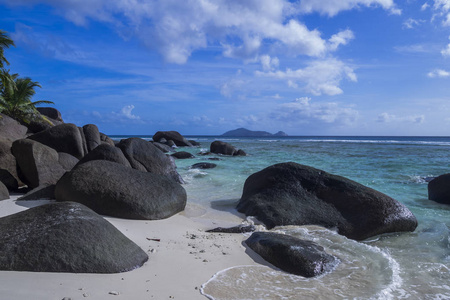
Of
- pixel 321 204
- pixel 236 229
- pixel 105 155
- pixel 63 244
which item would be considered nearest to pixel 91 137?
pixel 105 155

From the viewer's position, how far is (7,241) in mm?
3688

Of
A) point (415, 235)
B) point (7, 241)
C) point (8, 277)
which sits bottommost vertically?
point (415, 235)

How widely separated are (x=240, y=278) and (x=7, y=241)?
8.34ft

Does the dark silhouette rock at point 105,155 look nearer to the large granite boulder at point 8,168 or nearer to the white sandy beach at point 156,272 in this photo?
the large granite boulder at point 8,168

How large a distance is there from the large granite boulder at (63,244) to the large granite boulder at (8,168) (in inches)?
180

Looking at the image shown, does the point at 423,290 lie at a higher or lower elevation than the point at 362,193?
lower

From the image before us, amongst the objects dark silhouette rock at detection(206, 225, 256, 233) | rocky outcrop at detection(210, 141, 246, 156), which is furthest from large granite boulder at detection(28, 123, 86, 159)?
rocky outcrop at detection(210, 141, 246, 156)

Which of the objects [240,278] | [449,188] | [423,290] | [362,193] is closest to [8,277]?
[240,278]

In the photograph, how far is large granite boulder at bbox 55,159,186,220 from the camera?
6.14 metres

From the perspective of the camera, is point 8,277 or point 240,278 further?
point 240,278

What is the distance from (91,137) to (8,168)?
5180 mm

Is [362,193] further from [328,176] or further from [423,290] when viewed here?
[423,290]

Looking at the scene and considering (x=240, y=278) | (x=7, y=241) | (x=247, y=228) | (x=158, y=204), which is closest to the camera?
(x=7, y=241)

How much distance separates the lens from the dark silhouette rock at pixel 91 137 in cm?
1337
